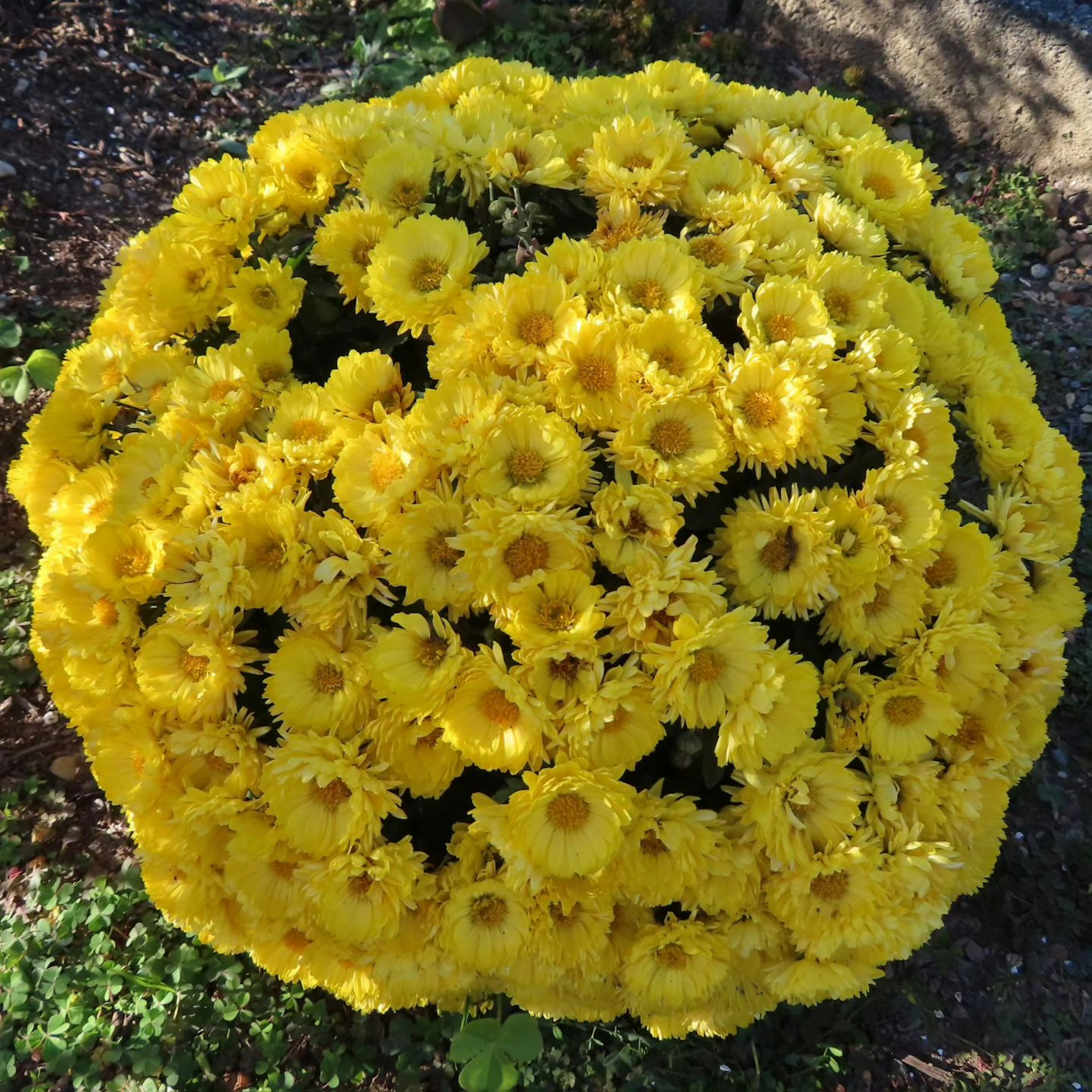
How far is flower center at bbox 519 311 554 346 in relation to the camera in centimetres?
162

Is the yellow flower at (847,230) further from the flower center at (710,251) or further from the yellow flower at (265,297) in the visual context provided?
the yellow flower at (265,297)

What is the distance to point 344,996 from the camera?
180cm

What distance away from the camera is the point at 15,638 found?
2812mm

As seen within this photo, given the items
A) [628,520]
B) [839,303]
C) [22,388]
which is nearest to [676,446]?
[628,520]

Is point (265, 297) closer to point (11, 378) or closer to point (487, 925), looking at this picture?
point (487, 925)

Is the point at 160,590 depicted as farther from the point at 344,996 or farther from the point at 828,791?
the point at 828,791

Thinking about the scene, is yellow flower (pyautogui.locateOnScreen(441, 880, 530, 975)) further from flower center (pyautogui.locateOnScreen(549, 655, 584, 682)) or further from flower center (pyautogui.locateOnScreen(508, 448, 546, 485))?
flower center (pyautogui.locateOnScreen(508, 448, 546, 485))

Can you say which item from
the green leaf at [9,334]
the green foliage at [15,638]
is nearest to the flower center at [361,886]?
the green foliage at [15,638]

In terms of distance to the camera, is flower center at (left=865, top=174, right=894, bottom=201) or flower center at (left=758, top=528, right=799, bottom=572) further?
flower center at (left=865, top=174, right=894, bottom=201)

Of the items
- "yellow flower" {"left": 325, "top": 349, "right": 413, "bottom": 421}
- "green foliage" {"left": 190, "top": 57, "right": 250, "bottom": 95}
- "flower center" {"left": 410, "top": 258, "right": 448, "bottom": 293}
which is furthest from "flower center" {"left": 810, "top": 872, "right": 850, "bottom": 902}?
"green foliage" {"left": 190, "top": 57, "right": 250, "bottom": 95}

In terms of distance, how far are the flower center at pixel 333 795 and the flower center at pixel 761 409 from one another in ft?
3.05

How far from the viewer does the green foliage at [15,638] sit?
2.78 meters

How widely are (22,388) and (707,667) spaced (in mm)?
2518

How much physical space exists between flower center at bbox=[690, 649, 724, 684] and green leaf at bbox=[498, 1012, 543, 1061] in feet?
2.75
